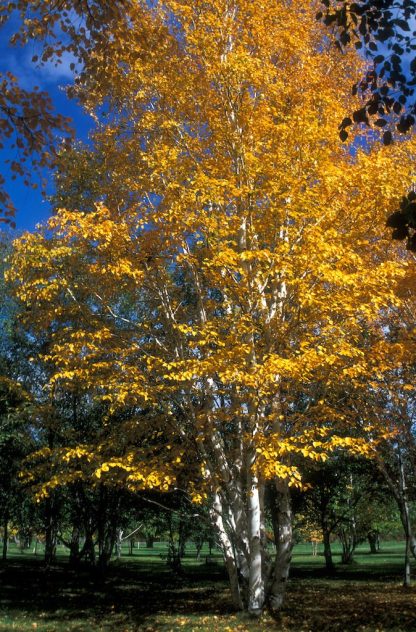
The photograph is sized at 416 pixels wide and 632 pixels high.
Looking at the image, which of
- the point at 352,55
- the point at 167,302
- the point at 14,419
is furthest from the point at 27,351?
the point at 352,55

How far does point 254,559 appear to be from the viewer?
352 inches

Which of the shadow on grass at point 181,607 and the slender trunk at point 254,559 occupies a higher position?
the slender trunk at point 254,559

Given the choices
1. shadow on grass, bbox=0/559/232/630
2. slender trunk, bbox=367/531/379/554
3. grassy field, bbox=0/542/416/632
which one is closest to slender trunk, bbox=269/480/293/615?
grassy field, bbox=0/542/416/632

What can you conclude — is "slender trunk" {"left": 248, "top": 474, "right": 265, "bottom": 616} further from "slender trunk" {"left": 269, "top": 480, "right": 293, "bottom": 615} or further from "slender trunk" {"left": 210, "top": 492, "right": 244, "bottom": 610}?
"slender trunk" {"left": 269, "top": 480, "right": 293, "bottom": 615}

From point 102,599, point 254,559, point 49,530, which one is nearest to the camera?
point 254,559

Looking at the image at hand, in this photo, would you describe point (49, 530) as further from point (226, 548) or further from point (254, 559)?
point (254, 559)

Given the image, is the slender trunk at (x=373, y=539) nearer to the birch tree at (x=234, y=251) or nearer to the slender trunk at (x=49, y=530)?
the slender trunk at (x=49, y=530)

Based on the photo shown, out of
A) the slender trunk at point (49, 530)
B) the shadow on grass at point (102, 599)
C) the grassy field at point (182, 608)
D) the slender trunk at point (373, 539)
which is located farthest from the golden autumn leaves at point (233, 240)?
the slender trunk at point (373, 539)

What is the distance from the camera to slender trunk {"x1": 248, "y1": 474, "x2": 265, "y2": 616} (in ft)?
29.2

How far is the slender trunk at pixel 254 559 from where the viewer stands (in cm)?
891

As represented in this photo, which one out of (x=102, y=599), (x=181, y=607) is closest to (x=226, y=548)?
(x=181, y=607)

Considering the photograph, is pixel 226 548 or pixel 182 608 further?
pixel 182 608

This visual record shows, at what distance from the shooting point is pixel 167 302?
396 inches

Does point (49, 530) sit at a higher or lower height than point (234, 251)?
lower
